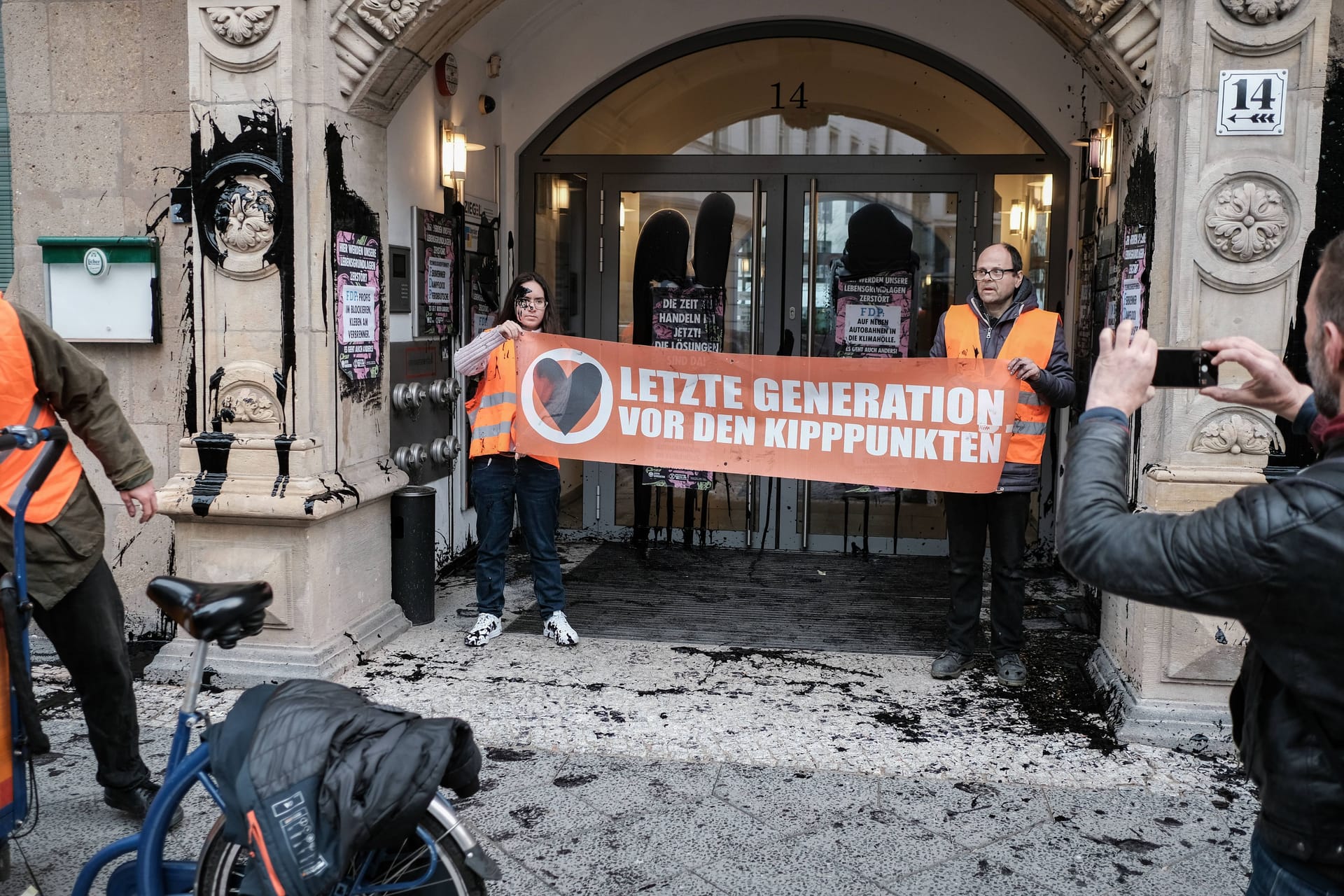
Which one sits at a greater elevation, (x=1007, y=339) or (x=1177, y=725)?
(x=1007, y=339)

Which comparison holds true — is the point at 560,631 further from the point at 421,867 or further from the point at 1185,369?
the point at 1185,369

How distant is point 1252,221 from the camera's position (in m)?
4.57

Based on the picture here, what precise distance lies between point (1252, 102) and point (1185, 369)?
9.70 feet

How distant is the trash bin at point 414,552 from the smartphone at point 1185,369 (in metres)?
4.58

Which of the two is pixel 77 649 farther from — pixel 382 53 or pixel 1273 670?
pixel 1273 670

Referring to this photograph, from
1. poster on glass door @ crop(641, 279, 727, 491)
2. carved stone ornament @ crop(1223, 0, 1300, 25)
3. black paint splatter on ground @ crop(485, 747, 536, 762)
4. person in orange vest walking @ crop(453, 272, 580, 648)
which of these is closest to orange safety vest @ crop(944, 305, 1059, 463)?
carved stone ornament @ crop(1223, 0, 1300, 25)

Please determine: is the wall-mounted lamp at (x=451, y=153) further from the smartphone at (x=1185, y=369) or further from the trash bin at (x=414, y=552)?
the smartphone at (x=1185, y=369)

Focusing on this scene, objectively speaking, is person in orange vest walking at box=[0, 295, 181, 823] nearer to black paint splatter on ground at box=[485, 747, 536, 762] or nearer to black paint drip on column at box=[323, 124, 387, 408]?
black paint splatter on ground at box=[485, 747, 536, 762]

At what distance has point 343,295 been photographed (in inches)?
218

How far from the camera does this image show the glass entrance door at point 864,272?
26.2ft

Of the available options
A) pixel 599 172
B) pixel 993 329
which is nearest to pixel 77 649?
pixel 993 329

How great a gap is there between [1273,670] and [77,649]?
3486 millimetres

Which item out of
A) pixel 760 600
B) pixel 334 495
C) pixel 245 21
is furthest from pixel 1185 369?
pixel 760 600

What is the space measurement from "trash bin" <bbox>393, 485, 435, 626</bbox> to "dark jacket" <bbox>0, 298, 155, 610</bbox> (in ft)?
7.23
